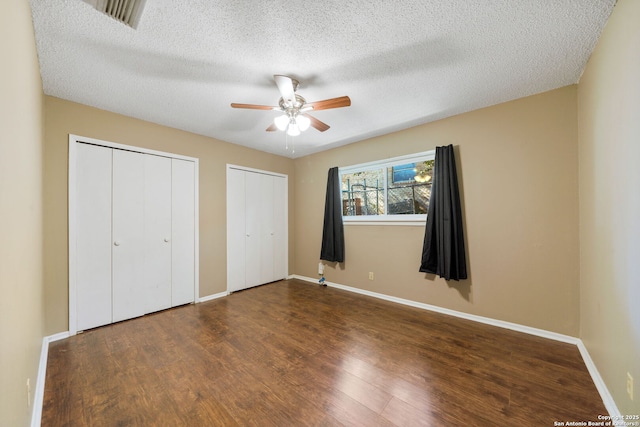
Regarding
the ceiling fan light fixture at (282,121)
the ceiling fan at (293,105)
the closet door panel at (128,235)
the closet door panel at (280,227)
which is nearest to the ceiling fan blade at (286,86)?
the ceiling fan at (293,105)

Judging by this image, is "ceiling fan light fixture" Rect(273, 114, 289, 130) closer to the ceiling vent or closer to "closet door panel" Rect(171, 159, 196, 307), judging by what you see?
the ceiling vent

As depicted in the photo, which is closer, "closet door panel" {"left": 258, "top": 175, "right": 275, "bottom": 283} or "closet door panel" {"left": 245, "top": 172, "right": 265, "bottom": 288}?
"closet door panel" {"left": 245, "top": 172, "right": 265, "bottom": 288}

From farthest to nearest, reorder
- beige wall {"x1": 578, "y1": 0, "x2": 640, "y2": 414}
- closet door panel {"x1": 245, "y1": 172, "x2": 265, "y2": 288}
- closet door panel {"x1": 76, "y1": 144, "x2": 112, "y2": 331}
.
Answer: closet door panel {"x1": 245, "y1": 172, "x2": 265, "y2": 288}, closet door panel {"x1": 76, "y1": 144, "x2": 112, "y2": 331}, beige wall {"x1": 578, "y1": 0, "x2": 640, "y2": 414}

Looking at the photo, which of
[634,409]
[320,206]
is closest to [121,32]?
[320,206]

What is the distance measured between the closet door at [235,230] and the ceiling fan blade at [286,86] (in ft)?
6.94

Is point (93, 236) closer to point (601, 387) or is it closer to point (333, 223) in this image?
point (333, 223)

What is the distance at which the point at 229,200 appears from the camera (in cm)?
390

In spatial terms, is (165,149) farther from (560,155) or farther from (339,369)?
(560,155)

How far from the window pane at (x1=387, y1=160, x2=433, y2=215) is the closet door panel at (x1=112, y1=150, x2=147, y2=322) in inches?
131

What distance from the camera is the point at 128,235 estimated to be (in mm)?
2875

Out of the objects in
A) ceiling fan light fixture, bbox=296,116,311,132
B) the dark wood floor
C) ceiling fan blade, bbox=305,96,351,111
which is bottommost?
the dark wood floor

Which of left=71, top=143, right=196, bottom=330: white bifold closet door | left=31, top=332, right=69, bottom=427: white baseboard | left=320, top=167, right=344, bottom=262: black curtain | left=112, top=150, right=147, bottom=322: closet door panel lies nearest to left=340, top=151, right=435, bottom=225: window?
→ left=320, top=167, right=344, bottom=262: black curtain

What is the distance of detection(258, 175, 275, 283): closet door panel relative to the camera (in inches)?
171

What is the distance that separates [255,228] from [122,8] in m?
3.20
